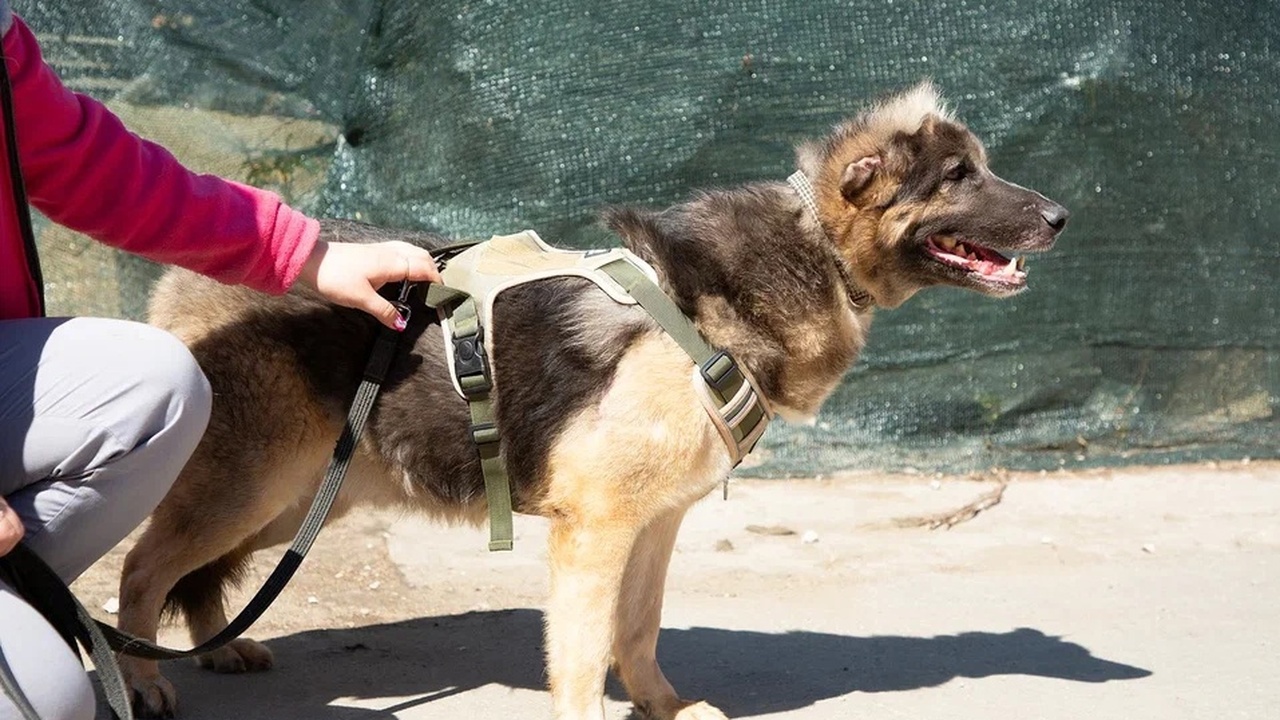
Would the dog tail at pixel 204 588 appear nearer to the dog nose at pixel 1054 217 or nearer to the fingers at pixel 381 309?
the fingers at pixel 381 309

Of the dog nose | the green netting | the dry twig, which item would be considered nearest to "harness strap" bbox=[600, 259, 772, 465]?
the dog nose

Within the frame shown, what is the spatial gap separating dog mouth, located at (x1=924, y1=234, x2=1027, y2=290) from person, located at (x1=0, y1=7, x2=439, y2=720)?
183cm

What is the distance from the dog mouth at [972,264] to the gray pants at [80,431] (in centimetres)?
217

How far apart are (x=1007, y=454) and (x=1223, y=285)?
1.34 meters

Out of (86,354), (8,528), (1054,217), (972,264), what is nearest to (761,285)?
(972,264)

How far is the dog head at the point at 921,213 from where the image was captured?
13.1ft

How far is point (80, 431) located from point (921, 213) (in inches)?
94.0

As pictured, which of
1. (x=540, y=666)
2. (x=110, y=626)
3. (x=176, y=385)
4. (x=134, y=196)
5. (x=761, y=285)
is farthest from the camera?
(x=540, y=666)

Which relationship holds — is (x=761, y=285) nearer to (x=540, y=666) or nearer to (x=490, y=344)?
(x=490, y=344)

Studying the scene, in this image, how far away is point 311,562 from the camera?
5395 millimetres

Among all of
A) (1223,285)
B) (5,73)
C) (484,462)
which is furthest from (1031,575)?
(5,73)

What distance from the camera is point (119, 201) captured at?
10.0 feet

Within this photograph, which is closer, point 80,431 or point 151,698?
point 80,431

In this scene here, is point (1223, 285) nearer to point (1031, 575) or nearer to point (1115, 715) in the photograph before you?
point (1031, 575)
